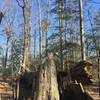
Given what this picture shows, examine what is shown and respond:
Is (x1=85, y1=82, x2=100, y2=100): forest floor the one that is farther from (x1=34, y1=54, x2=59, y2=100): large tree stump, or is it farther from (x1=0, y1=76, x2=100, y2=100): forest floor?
(x1=34, y1=54, x2=59, y2=100): large tree stump

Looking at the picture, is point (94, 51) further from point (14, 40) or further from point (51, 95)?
point (51, 95)

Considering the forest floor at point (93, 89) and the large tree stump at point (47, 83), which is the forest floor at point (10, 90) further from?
the large tree stump at point (47, 83)

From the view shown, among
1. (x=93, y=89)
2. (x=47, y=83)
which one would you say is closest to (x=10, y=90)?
(x=93, y=89)

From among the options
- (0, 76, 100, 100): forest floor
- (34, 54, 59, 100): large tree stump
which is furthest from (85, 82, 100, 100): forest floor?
(34, 54, 59, 100): large tree stump

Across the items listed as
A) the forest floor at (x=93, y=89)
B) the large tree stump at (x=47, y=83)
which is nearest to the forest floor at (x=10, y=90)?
the forest floor at (x=93, y=89)

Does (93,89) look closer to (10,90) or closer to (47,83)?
(47,83)

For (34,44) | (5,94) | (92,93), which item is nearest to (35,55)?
(34,44)

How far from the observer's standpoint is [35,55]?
54.2m

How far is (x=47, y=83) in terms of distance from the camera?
13281 millimetres

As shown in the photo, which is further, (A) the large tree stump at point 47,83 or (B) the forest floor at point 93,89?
(B) the forest floor at point 93,89

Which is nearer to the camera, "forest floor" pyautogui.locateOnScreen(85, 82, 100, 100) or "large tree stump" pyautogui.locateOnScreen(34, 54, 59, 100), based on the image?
"large tree stump" pyautogui.locateOnScreen(34, 54, 59, 100)

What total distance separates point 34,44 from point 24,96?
39.0m

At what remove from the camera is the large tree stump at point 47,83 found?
13033mm

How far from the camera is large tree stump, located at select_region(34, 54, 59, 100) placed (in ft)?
42.8
